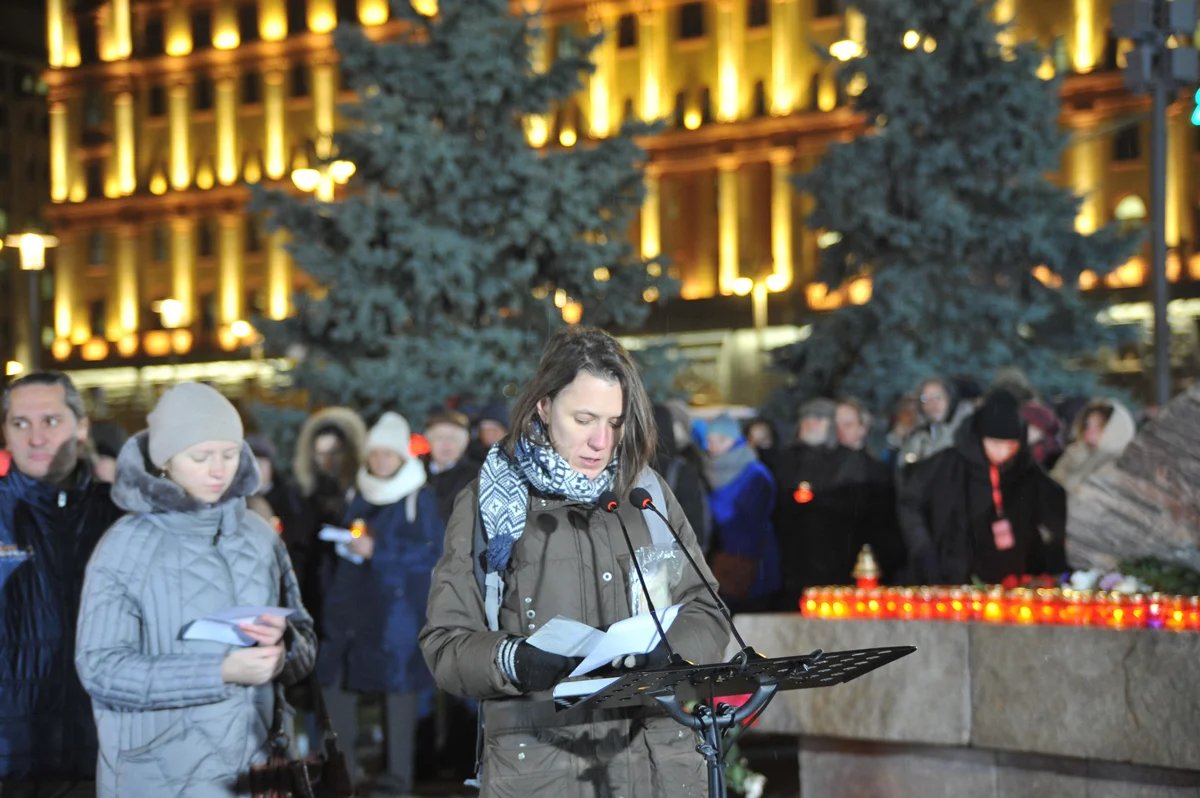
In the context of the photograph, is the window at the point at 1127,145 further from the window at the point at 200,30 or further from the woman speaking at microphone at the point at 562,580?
the woman speaking at microphone at the point at 562,580

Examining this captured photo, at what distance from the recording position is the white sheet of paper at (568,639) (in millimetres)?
3791

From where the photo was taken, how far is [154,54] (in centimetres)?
7281

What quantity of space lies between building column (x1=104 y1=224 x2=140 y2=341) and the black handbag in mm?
67329

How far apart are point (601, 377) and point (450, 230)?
604 inches

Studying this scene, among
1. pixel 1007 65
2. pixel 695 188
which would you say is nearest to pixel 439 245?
pixel 1007 65

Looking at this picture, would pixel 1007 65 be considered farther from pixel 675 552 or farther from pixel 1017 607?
pixel 675 552

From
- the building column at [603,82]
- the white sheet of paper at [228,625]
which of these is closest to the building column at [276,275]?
the building column at [603,82]

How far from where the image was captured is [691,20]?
58844 mm

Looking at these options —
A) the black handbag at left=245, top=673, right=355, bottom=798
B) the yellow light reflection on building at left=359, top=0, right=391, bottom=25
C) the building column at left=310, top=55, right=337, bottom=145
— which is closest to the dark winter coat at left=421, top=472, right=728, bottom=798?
the black handbag at left=245, top=673, right=355, bottom=798

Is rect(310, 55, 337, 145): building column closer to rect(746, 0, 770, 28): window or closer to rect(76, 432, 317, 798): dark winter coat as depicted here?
rect(746, 0, 770, 28): window

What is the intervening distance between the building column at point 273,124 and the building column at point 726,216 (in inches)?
763

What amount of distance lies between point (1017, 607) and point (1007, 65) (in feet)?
52.2

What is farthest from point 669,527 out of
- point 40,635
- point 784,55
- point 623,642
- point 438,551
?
point 784,55

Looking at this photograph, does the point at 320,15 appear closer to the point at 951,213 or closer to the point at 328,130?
the point at 328,130
